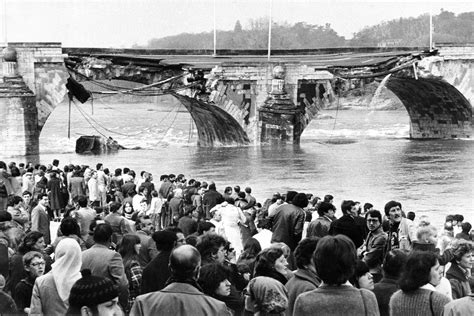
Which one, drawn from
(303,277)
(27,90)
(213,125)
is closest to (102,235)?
(303,277)

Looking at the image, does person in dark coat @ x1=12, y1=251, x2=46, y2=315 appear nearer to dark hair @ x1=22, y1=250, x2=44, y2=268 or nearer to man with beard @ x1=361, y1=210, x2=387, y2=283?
dark hair @ x1=22, y1=250, x2=44, y2=268

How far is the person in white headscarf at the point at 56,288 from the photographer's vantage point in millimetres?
7031

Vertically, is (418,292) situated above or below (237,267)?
above

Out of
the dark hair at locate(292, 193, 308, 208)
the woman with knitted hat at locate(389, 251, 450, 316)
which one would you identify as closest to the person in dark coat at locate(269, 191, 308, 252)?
the dark hair at locate(292, 193, 308, 208)

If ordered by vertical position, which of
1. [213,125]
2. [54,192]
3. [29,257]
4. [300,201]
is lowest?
[213,125]

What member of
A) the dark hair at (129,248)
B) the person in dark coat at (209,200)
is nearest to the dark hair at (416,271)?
the dark hair at (129,248)

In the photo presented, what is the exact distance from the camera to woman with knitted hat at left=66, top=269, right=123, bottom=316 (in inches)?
235

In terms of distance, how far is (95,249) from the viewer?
27.3 ft

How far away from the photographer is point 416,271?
21.5ft

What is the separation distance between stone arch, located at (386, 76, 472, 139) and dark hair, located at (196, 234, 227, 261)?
94.5 ft

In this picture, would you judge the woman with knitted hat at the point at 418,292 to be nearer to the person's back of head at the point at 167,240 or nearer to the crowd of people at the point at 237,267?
the crowd of people at the point at 237,267

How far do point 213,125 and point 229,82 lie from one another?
135 inches

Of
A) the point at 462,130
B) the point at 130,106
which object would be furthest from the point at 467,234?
the point at 130,106

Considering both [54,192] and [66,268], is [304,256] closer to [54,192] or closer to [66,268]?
[66,268]
